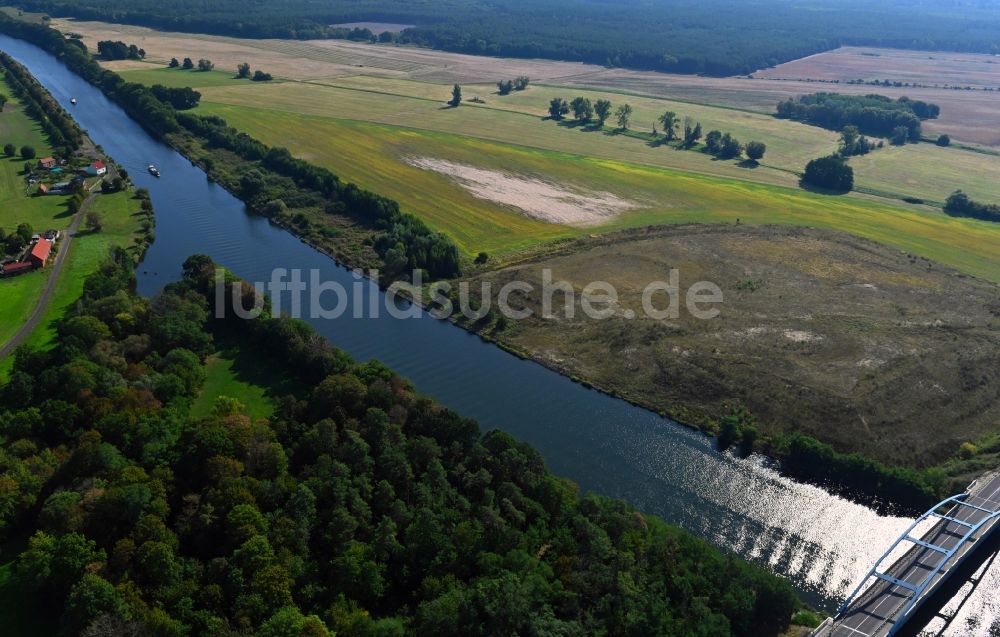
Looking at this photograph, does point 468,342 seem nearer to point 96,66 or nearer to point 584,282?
point 584,282

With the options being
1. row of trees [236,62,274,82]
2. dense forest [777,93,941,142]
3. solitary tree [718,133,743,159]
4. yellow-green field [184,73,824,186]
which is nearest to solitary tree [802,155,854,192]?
yellow-green field [184,73,824,186]

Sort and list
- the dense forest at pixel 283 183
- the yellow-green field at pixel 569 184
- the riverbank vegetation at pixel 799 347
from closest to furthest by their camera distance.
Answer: the riverbank vegetation at pixel 799 347 → the dense forest at pixel 283 183 → the yellow-green field at pixel 569 184

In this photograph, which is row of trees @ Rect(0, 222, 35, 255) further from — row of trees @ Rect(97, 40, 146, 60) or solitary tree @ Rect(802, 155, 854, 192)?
row of trees @ Rect(97, 40, 146, 60)

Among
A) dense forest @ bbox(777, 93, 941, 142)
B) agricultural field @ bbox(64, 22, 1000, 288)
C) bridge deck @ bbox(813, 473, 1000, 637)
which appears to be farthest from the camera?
dense forest @ bbox(777, 93, 941, 142)

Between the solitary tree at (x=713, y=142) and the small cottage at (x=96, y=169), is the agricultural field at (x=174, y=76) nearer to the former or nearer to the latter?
the small cottage at (x=96, y=169)

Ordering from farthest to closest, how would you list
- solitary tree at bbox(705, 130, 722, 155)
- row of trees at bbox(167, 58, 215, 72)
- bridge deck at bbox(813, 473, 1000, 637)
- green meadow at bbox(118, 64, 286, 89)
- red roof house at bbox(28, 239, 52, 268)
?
row of trees at bbox(167, 58, 215, 72), green meadow at bbox(118, 64, 286, 89), solitary tree at bbox(705, 130, 722, 155), red roof house at bbox(28, 239, 52, 268), bridge deck at bbox(813, 473, 1000, 637)

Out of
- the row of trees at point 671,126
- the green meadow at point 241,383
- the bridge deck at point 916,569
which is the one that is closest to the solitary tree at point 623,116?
the row of trees at point 671,126

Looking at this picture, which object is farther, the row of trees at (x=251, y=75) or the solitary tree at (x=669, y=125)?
the row of trees at (x=251, y=75)
